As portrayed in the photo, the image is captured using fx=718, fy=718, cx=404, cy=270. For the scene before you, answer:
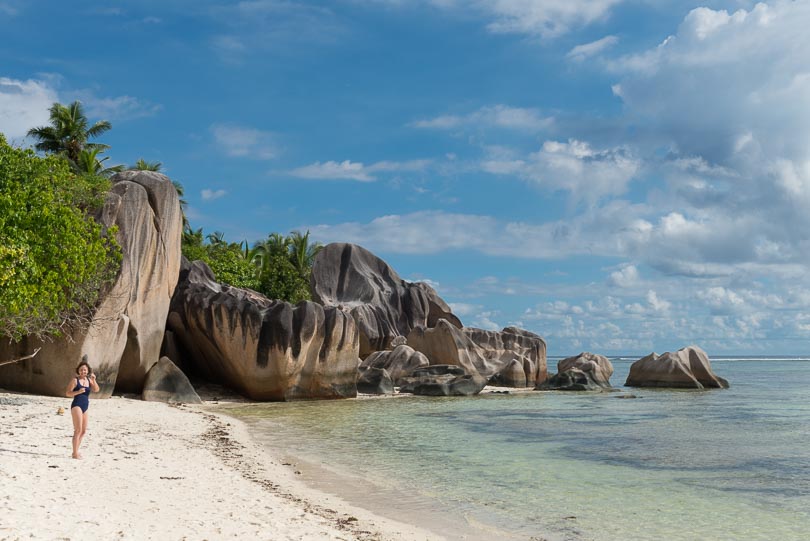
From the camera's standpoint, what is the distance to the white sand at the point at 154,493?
670 centimetres

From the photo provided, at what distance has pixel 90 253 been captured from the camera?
60.2 ft

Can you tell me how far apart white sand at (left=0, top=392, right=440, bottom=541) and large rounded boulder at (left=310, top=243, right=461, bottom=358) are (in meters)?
33.8

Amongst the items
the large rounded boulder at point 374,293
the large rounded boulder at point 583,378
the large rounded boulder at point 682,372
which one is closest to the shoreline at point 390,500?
the large rounded boulder at point 583,378

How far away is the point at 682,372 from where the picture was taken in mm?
40344

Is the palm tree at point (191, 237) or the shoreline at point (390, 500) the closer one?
the shoreline at point (390, 500)

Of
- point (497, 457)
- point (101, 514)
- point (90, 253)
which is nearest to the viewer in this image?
point (101, 514)

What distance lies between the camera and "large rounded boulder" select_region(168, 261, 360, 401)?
25.5 meters

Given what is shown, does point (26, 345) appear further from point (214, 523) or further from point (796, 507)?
point (796, 507)

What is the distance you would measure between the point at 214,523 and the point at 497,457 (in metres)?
8.21

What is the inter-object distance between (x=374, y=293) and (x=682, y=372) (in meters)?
20.8

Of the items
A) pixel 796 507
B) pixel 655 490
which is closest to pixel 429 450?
pixel 655 490

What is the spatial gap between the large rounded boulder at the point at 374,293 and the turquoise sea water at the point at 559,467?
21.9 meters

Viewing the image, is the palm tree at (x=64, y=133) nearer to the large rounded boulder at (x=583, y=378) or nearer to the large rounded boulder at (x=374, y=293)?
the large rounded boulder at (x=374, y=293)

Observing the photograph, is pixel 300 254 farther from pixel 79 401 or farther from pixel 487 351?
pixel 79 401
